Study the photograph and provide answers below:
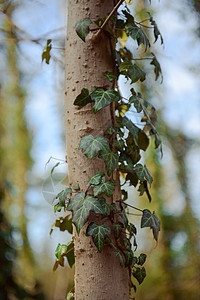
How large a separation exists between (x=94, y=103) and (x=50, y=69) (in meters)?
1.01

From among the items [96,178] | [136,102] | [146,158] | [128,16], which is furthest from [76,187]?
[146,158]

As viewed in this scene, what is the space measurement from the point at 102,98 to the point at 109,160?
0.18 meters

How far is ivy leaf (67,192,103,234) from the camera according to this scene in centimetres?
82

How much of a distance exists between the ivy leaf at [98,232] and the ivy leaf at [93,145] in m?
0.19

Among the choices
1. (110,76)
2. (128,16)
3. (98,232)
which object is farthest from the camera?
(128,16)

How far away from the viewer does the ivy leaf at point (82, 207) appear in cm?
82

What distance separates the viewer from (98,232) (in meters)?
0.84

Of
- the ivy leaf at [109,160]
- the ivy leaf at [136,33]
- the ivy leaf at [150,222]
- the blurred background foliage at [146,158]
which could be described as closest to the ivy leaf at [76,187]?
the ivy leaf at [109,160]

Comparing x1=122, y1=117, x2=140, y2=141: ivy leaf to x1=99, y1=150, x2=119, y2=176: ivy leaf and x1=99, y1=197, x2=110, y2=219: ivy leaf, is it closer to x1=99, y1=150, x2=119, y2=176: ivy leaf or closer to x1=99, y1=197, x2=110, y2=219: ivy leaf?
x1=99, y1=150, x2=119, y2=176: ivy leaf

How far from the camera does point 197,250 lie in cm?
366

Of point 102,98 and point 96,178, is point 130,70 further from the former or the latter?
point 96,178

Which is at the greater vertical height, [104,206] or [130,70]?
[130,70]

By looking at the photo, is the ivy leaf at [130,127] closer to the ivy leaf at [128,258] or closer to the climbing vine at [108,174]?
the climbing vine at [108,174]

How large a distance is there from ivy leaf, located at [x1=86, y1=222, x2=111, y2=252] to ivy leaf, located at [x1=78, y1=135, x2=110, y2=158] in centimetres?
19
